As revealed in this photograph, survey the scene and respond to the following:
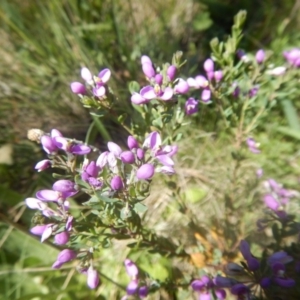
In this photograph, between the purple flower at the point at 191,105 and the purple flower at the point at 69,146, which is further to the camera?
the purple flower at the point at 191,105

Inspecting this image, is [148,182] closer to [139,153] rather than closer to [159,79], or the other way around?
[139,153]

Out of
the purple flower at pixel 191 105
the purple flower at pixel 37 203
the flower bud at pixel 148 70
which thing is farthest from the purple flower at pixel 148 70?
the purple flower at pixel 37 203

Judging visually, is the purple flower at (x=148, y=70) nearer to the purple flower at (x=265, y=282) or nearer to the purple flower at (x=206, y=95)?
the purple flower at (x=206, y=95)

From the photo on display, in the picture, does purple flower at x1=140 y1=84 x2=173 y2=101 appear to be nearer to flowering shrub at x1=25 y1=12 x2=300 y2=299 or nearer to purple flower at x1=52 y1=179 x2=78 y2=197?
flowering shrub at x1=25 y1=12 x2=300 y2=299

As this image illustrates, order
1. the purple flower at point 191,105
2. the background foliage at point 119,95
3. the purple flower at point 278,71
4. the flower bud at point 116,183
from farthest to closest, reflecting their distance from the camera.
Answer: the background foliage at point 119,95 → the purple flower at point 278,71 → the purple flower at point 191,105 → the flower bud at point 116,183

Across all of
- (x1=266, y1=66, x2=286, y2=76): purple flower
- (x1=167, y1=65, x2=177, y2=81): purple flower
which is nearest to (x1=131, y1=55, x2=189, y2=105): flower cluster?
(x1=167, y1=65, x2=177, y2=81): purple flower

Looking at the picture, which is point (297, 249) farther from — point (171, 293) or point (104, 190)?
point (104, 190)

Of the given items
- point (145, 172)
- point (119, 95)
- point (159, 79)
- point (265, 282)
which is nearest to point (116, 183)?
point (145, 172)

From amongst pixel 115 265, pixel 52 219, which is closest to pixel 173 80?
pixel 52 219
